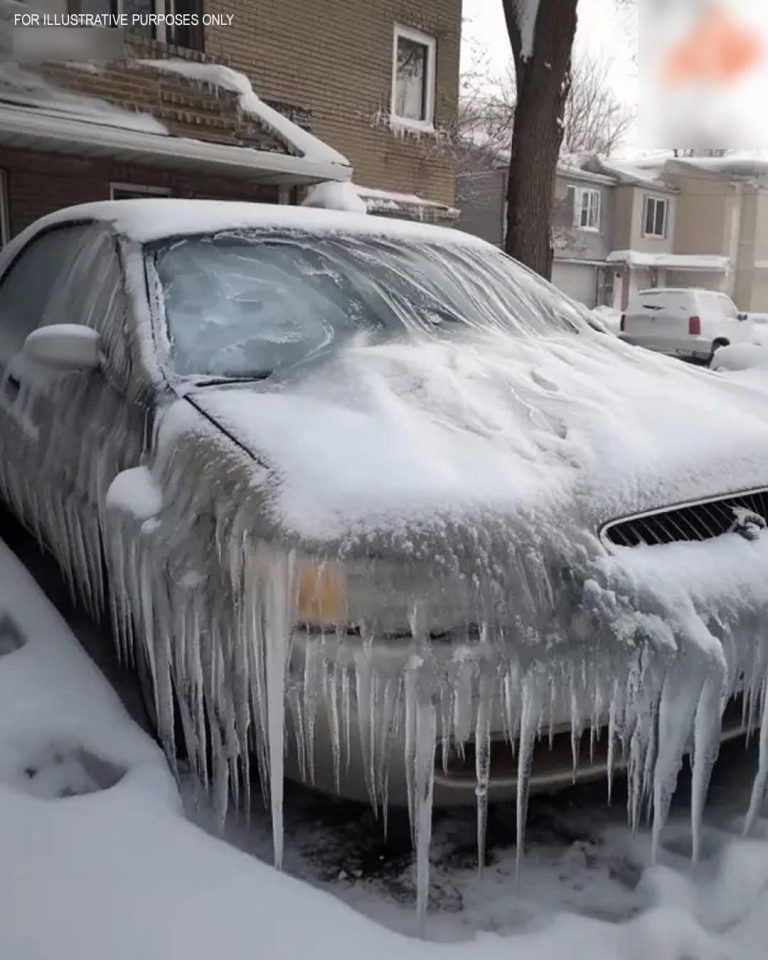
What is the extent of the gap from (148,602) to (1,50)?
7.72 meters

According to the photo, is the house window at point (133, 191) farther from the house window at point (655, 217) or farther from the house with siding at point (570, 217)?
the house window at point (655, 217)

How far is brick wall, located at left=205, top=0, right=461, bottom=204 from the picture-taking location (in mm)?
11391

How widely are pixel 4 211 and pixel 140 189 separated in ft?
5.06

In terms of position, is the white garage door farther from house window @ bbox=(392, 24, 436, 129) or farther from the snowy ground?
the snowy ground

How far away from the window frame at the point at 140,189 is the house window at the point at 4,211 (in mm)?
1087

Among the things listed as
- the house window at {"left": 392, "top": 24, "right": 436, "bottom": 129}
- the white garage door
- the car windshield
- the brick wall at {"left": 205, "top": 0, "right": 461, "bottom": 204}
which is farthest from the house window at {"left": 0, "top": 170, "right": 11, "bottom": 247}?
the white garage door

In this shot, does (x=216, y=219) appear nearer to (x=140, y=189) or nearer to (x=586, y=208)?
(x=140, y=189)

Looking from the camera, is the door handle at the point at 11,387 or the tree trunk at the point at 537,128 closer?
the door handle at the point at 11,387

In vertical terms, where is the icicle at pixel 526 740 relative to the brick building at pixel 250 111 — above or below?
below

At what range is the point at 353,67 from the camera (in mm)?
12875

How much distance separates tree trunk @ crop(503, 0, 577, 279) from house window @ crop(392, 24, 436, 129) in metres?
4.77

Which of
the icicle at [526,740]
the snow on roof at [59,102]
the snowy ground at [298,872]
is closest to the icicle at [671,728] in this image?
the snowy ground at [298,872]

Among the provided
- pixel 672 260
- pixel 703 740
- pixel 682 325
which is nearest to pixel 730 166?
pixel 672 260

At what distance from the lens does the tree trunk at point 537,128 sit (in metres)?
9.09
